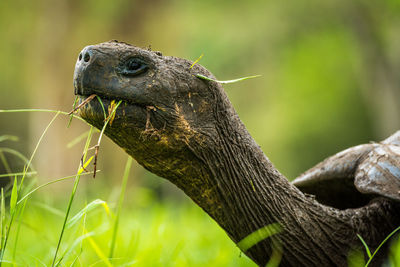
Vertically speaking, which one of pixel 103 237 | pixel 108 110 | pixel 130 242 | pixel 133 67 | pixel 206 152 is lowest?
pixel 103 237

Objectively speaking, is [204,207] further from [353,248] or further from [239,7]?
[239,7]

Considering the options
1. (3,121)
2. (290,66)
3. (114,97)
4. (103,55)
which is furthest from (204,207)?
(290,66)

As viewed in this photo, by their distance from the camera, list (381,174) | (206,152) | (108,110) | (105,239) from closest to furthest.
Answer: (108,110)
(206,152)
(381,174)
(105,239)

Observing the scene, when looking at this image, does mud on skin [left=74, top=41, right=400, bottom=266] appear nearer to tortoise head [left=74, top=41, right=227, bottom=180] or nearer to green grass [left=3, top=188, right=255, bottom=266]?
tortoise head [left=74, top=41, right=227, bottom=180]

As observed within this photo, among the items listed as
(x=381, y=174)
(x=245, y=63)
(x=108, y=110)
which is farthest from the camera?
(x=245, y=63)

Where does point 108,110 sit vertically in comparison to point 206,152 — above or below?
above

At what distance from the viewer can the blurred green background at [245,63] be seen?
10.8m

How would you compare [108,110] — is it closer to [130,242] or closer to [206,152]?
[206,152]

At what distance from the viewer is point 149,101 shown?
193cm

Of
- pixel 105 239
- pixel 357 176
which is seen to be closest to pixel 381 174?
pixel 357 176

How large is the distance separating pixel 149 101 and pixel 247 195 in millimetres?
590

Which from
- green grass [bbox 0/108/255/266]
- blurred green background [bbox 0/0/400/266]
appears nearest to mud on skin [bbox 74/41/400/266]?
green grass [bbox 0/108/255/266]

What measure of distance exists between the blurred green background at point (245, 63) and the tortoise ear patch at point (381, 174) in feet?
6.15

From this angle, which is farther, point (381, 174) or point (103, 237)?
point (103, 237)
